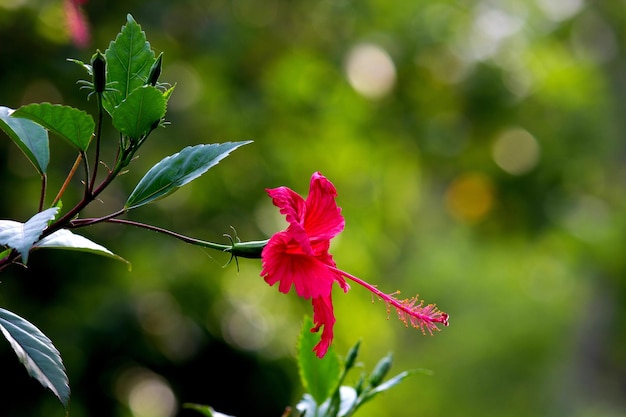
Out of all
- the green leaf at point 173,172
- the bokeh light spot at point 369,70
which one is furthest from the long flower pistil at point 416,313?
the bokeh light spot at point 369,70

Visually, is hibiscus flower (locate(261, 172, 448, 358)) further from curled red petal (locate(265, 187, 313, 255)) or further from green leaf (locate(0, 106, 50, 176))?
green leaf (locate(0, 106, 50, 176))

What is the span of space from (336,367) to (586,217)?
3.01 metres

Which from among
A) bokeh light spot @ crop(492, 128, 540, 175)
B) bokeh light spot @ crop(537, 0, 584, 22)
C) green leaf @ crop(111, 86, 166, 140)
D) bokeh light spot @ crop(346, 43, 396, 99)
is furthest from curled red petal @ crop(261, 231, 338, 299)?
bokeh light spot @ crop(537, 0, 584, 22)

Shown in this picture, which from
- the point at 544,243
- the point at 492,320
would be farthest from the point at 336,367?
the point at 492,320

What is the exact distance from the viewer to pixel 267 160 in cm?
208

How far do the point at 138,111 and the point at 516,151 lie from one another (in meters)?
2.36

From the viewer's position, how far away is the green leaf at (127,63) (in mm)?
517

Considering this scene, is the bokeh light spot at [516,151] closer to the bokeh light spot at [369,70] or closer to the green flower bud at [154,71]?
the bokeh light spot at [369,70]

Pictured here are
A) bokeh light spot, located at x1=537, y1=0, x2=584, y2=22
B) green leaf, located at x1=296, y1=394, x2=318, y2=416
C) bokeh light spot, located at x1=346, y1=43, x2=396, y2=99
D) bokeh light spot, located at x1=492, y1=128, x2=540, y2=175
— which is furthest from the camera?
bokeh light spot, located at x1=537, y1=0, x2=584, y2=22

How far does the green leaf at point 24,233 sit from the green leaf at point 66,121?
0.20 ft

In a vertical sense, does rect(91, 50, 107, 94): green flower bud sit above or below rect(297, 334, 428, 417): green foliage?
above

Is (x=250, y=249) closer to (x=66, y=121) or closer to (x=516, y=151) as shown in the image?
(x=66, y=121)

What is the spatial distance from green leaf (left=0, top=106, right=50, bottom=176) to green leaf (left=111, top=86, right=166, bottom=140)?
8 centimetres

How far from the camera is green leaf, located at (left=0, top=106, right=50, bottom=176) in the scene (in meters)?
0.53
